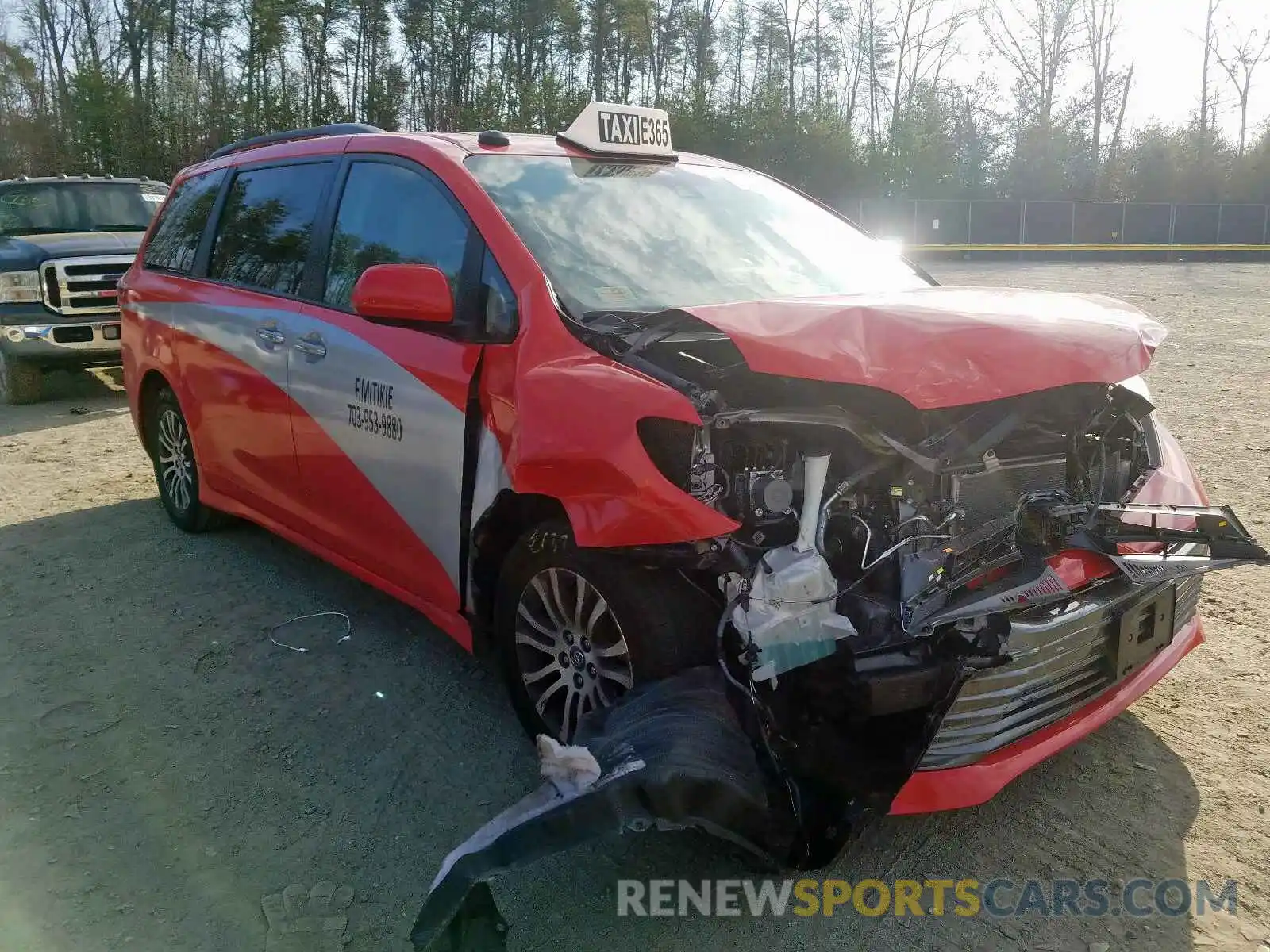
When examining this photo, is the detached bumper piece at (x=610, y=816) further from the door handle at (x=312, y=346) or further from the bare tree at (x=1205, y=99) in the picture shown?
the bare tree at (x=1205, y=99)

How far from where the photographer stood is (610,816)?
7.39 feet

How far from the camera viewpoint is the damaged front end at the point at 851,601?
89.9 inches

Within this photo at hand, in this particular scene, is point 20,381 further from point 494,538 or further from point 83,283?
point 494,538

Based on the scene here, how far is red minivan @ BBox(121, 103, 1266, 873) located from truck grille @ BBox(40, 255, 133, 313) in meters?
7.27

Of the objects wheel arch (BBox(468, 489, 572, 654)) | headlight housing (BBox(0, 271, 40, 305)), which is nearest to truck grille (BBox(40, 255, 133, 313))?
headlight housing (BBox(0, 271, 40, 305))

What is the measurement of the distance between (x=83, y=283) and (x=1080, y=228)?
35.2 metres

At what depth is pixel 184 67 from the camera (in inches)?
1547

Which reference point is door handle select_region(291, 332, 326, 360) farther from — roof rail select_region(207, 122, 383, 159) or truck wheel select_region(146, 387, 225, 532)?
truck wheel select_region(146, 387, 225, 532)

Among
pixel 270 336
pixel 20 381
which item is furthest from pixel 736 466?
pixel 20 381

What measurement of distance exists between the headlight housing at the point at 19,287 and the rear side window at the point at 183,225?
17.3 feet

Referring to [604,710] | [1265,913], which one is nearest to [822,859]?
[604,710]

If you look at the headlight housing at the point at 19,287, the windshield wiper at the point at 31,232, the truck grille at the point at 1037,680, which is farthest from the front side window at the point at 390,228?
the windshield wiper at the point at 31,232

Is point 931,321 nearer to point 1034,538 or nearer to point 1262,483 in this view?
point 1034,538

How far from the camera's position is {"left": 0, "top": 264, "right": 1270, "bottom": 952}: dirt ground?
2506 millimetres
